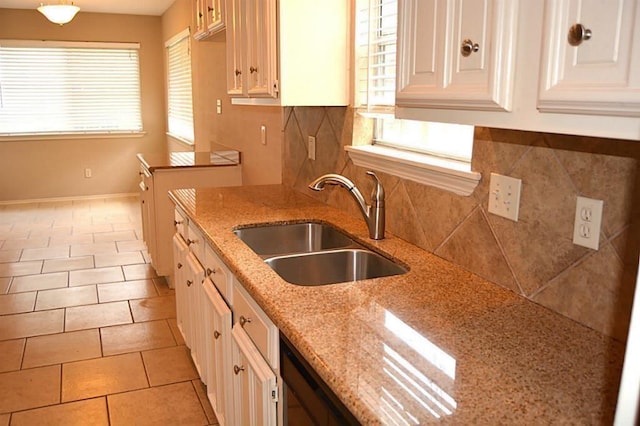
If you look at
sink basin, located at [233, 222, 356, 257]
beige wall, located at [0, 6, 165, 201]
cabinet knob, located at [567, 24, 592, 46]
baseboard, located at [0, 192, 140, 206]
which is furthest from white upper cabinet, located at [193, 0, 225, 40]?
baseboard, located at [0, 192, 140, 206]

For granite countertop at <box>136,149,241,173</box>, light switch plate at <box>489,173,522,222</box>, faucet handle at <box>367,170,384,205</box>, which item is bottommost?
granite countertop at <box>136,149,241,173</box>

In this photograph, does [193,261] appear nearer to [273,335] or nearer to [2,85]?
[273,335]

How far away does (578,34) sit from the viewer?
0.84m

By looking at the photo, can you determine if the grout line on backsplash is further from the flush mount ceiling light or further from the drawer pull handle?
the flush mount ceiling light

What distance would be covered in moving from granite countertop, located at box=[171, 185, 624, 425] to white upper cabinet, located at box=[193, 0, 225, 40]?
1620 mm

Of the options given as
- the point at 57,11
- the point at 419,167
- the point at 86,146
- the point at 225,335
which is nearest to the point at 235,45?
the point at 419,167

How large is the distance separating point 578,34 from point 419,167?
3.41ft

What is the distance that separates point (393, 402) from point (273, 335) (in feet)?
1.85

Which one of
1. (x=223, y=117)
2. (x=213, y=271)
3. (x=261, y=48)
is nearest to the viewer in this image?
(x=213, y=271)

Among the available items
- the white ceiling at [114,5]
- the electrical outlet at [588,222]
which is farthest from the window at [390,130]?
the white ceiling at [114,5]

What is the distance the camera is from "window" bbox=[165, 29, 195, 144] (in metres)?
6.28

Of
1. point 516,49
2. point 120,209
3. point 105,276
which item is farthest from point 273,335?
point 120,209

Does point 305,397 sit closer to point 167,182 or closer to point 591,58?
point 591,58

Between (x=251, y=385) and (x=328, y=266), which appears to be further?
(x=328, y=266)
